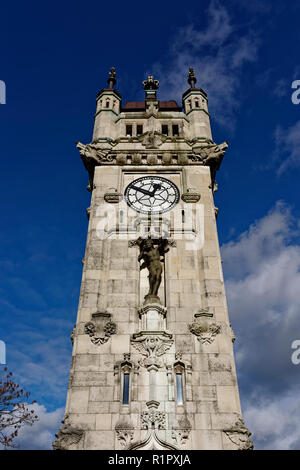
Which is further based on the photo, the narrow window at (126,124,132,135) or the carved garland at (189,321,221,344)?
the narrow window at (126,124,132,135)

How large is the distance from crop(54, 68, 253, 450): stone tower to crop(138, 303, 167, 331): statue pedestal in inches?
A: 2.5

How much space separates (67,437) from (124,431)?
2.09 meters

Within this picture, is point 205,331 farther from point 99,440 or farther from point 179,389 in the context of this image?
point 99,440

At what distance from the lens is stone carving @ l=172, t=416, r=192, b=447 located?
16219 mm

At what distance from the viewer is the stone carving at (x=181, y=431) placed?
16.2m

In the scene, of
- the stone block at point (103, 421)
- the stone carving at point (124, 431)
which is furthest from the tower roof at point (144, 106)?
the stone carving at point (124, 431)

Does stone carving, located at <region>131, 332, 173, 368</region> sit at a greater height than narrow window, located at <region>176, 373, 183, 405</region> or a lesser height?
greater

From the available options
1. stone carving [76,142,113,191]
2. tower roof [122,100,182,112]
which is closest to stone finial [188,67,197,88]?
tower roof [122,100,182,112]

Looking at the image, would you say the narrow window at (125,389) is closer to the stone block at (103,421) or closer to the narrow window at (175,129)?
the stone block at (103,421)

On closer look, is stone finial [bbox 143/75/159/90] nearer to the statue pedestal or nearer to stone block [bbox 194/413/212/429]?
the statue pedestal

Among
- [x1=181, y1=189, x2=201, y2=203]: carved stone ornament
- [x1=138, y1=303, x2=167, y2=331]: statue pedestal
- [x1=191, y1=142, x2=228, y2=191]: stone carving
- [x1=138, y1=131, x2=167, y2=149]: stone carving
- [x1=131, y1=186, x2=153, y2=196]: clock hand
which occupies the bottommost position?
[x1=138, y1=303, x2=167, y2=331]: statue pedestal

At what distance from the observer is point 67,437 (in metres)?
16.2
